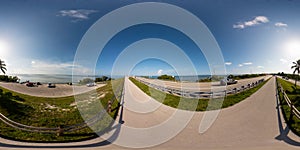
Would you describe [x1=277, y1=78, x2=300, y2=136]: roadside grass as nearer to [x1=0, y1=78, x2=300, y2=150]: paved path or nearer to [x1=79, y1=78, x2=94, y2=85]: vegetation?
[x1=0, y1=78, x2=300, y2=150]: paved path

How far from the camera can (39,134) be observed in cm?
939

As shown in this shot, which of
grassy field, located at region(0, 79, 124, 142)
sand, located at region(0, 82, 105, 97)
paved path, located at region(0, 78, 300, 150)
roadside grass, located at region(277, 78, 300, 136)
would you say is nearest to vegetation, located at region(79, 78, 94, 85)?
sand, located at region(0, 82, 105, 97)

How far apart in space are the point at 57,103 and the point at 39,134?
10697 mm

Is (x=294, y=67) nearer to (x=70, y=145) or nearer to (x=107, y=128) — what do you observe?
(x=107, y=128)

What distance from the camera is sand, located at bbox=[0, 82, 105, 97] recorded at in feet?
71.6

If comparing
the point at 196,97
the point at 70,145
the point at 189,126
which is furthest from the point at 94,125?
the point at 196,97

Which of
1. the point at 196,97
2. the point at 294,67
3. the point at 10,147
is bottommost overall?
the point at 10,147

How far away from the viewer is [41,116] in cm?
1454

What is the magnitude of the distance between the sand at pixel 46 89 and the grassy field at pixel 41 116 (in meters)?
1.44

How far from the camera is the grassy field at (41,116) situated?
907 centimetres

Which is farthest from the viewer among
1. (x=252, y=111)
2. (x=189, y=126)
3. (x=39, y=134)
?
(x=252, y=111)

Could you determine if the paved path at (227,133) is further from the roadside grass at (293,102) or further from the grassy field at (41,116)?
the grassy field at (41,116)

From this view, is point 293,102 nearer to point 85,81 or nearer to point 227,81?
point 227,81

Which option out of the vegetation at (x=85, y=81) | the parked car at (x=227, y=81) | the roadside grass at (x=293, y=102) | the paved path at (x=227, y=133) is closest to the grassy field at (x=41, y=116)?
the paved path at (x=227, y=133)
